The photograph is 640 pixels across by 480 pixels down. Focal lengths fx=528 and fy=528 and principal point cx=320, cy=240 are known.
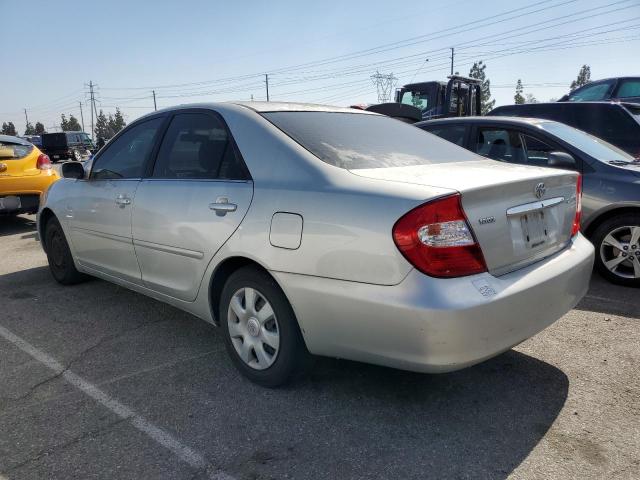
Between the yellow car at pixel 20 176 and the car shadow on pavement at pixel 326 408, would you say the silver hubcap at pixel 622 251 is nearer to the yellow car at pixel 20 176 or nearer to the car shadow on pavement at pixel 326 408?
the car shadow on pavement at pixel 326 408

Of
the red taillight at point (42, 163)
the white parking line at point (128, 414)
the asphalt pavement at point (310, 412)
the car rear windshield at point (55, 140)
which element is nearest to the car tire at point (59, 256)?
the asphalt pavement at point (310, 412)

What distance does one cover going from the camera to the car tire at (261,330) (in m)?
2.73

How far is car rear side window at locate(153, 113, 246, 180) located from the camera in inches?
123

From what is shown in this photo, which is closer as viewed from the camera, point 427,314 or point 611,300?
point 427,314

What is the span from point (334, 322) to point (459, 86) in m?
12.2

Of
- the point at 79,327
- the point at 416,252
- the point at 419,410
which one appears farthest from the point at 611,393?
the point at 79,327

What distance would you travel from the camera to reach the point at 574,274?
2787 millimetres

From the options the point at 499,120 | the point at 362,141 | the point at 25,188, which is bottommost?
the point at 25,188

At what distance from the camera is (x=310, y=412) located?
269cm

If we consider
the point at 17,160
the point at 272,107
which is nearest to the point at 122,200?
the point at 272,107

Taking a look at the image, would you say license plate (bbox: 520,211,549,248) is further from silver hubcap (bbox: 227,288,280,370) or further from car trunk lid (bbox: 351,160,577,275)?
silver hubcap (bbox: 227,288,280,370)

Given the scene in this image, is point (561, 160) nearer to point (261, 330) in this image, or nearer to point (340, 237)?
point (340, 237)

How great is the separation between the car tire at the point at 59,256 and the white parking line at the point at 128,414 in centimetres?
119

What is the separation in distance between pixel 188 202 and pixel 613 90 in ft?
31.4
